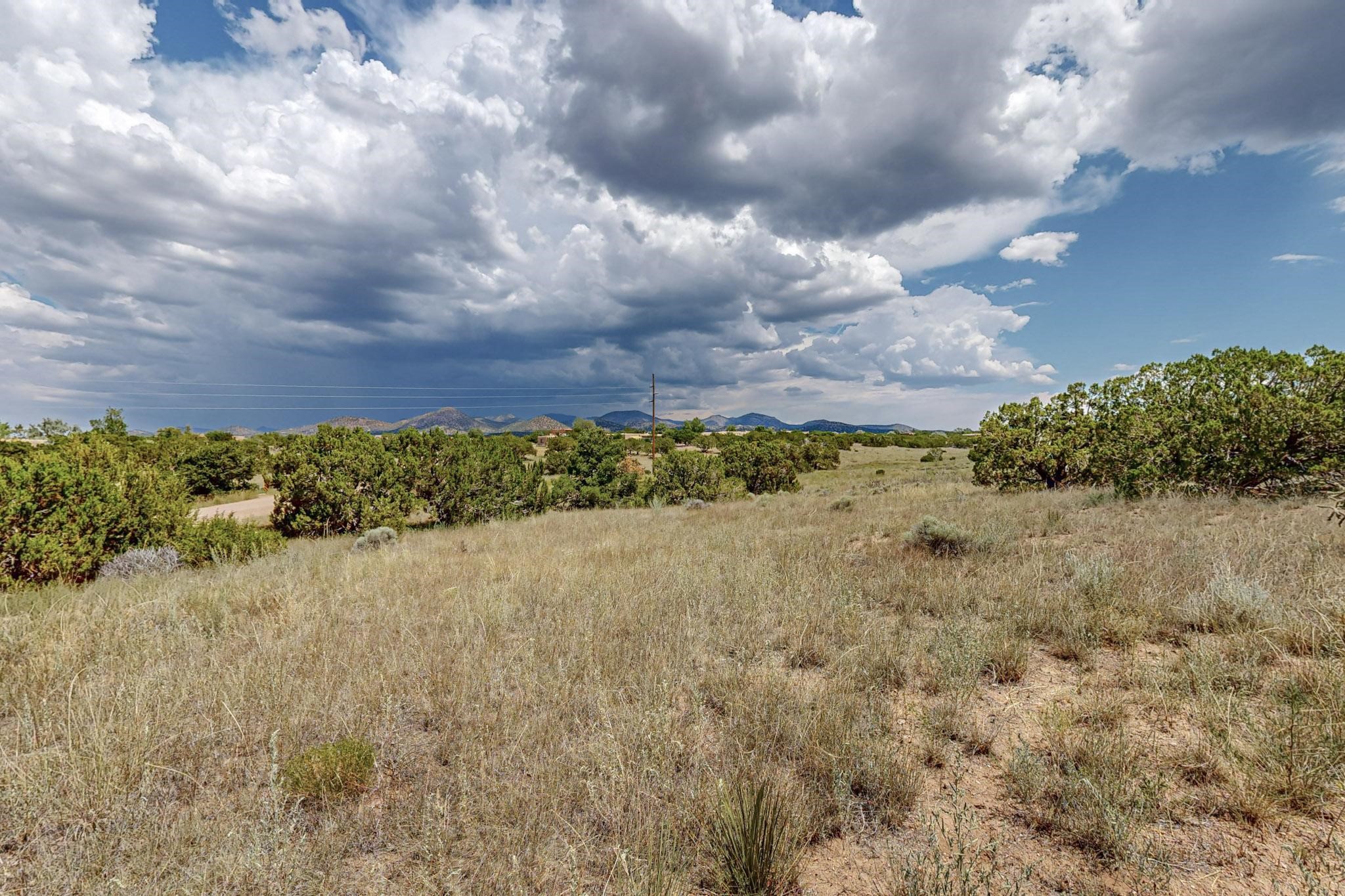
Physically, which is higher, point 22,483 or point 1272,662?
point 22,483

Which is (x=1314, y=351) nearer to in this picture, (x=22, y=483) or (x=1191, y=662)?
(x=1191, y=662)

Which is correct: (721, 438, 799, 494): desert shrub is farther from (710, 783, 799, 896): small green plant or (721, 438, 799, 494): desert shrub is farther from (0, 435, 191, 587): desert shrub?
(710, 783, 799, 896): small green plant

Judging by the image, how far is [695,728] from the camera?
3.29 meters

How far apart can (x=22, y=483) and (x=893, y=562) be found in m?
12.6

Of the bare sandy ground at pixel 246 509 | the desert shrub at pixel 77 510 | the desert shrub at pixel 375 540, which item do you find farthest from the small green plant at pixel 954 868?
the bare sandy ground at pixel 246 509

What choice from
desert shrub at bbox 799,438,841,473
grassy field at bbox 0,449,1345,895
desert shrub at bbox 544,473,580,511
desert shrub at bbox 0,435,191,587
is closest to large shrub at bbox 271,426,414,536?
desert shrub at bbox 0,435,191,587

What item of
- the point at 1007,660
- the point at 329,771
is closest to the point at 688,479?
the point at 1007,660

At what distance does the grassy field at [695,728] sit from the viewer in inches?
88.0

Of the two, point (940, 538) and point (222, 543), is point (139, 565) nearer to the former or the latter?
point (222, 543)

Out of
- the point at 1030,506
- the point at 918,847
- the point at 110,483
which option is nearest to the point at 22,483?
the point at 110,483

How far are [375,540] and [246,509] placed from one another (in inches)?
613

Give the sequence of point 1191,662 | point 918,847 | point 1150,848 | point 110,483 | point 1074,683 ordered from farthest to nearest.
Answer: point 110,483
point 1074,683
point 1191,662
point 918,847
point 1150,848

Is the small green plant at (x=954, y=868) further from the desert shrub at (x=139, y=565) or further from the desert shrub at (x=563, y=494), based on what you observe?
the desert shrub at (x=563, y=494)

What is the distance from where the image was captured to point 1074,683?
3.70 metres
